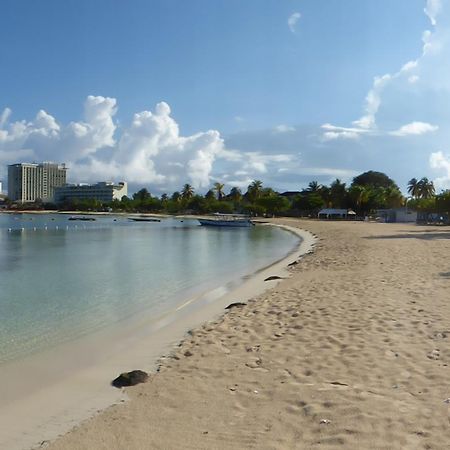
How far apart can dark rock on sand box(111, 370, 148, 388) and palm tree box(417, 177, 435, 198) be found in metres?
130

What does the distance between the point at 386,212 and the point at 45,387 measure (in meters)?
93.6

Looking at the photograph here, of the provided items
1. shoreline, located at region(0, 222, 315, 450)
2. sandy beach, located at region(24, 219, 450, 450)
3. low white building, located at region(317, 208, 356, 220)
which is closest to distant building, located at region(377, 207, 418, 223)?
low white building, located at region(317, 208, 356, 220)

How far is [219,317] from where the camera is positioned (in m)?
12.5

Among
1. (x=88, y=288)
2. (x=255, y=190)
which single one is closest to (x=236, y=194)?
(x=255, y=190)

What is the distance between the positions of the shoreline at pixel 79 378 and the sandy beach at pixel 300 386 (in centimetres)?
37

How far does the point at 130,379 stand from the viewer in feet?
24.1

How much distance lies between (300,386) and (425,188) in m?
130

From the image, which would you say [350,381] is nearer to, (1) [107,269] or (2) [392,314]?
(2) [392,314]

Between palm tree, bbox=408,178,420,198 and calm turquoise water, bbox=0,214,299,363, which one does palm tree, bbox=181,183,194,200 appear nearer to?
palm tree, bbox=408,178,420,198

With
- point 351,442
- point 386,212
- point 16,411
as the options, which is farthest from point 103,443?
point 386,212

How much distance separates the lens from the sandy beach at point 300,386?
5.01m

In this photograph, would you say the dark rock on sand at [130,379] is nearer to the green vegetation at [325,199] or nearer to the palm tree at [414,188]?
the green vegetation at [325,199]

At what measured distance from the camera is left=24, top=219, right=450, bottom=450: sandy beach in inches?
197

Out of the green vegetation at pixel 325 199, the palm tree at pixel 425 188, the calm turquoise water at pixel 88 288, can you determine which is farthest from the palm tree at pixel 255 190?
the calm turquoise water at pixel 88 288
